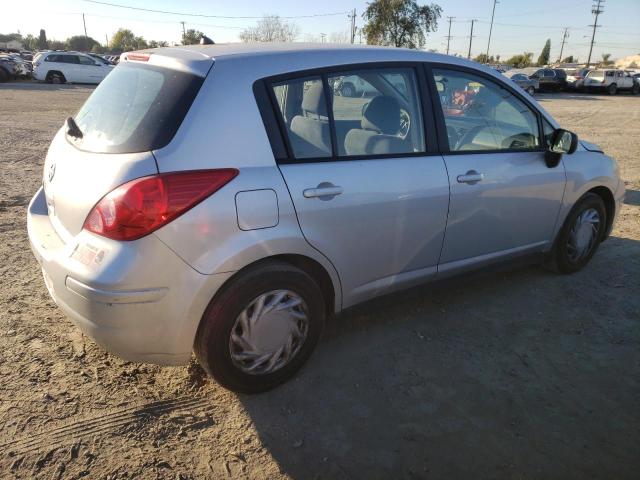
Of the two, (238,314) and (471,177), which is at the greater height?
(471,177)

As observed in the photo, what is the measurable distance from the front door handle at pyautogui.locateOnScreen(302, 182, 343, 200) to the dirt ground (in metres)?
0.80

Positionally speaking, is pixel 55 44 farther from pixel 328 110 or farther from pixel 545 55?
pixel 328 110

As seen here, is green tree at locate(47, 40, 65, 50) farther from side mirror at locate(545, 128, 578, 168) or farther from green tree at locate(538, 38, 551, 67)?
side mirror at locate(545, 128, 578, 168)

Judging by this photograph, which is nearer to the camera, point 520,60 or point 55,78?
point 55,78

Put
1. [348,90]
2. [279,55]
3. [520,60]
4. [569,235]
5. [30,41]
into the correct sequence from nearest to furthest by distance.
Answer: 1. [279,55]
2. [348,90]
3. [569,235]
4. [520,60]
5. [30,41]

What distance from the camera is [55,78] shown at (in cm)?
2506

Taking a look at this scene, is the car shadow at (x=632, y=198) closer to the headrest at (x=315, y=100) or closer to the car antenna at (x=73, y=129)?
the headrest at (x=315, y=100)

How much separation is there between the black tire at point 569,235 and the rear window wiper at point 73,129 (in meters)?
3.55

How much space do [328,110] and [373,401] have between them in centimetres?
159

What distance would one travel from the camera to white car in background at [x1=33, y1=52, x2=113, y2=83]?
80.1ft

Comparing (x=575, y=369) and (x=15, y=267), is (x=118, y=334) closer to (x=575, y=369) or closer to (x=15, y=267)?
(x=15, y=267)

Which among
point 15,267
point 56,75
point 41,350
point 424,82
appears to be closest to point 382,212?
point 424,82

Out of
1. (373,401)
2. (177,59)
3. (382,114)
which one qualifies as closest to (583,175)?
(382,114)

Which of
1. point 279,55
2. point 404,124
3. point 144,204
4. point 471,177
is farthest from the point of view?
point 471,177
